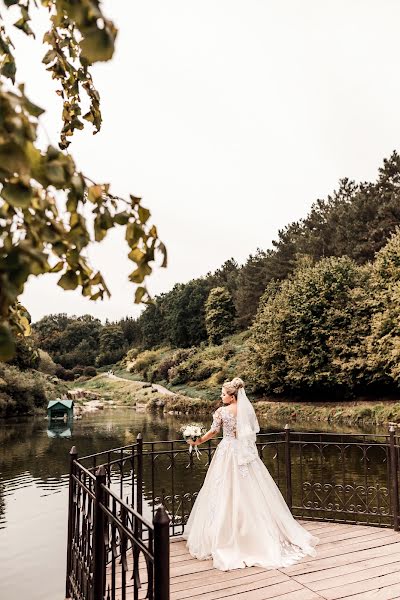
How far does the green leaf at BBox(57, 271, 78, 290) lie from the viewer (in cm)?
146

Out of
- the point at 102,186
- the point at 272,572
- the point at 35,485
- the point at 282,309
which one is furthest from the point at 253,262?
the point at 102,186

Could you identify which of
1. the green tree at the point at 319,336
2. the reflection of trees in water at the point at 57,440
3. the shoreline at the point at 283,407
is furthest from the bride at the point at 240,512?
the green tree at the point at 319,336

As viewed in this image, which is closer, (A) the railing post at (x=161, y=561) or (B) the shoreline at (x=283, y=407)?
(A) the railing post at (x=161, y=561)

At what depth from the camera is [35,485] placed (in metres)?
14.0

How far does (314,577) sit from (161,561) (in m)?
3.21

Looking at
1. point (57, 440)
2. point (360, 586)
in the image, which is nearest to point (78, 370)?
point (57, 440)

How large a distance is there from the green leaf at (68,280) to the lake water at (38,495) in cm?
781

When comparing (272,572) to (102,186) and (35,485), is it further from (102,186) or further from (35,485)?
(35,485)

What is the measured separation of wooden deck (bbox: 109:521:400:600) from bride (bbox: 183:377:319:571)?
0.15 m

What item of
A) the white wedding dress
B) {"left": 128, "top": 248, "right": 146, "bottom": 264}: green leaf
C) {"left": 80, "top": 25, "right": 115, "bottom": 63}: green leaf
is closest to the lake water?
the white wedding dress

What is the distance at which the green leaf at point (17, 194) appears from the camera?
109 centimetres

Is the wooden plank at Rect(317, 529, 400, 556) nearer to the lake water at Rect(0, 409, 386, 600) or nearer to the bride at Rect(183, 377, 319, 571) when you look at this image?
the bride at Rect(183, 377, 319, 571)

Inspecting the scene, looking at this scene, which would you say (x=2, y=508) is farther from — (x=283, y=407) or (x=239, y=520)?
(x=283, y=407)

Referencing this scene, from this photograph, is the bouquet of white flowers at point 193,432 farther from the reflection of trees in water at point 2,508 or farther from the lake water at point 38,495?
the reflection of trees in water at point 2,508
